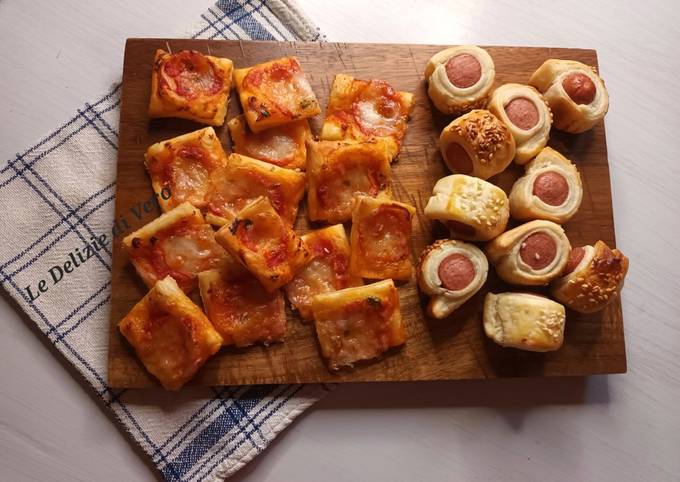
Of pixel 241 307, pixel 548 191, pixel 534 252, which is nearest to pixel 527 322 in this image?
pixel 534 252

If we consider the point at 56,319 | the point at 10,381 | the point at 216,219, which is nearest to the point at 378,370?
the point at 216,219

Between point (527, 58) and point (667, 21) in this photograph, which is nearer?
point (527, 58)

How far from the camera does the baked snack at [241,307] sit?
3.35 metres

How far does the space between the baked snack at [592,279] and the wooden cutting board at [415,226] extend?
21 centimetres

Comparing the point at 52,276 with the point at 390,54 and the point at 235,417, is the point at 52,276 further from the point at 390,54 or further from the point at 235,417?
the point at 390,54

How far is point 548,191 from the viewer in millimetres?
3514

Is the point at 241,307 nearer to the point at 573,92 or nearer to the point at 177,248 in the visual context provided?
the point at 177,248

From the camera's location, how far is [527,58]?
12.6 ft

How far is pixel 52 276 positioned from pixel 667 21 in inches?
168

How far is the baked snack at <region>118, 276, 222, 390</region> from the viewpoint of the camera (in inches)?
128

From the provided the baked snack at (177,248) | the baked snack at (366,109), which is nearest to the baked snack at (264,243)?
the baked snack at (177,248)

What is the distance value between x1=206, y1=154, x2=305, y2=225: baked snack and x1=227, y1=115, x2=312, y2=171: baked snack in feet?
0.38

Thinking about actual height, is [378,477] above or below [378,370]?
below

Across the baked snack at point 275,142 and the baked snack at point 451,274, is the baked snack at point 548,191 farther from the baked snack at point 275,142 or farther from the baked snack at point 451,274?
the baked snack at point 275,142
